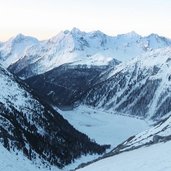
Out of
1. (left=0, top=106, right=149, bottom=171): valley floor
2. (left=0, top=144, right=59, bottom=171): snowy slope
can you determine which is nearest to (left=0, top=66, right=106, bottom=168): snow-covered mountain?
(left=0, top=144, right=59, bottom=171): snowy slope

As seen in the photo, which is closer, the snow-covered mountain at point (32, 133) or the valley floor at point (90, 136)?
the valley floor at point (90, 136)

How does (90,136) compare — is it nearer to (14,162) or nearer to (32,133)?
Answer: (32,133)

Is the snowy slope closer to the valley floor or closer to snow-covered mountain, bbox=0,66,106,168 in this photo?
the valley floor

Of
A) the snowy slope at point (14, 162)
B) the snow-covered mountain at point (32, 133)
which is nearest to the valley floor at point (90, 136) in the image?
the snowy slope at point (14, 162)

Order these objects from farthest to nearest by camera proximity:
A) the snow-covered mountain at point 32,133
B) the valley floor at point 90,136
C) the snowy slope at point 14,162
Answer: the snow-covered mountain at point 32,133 → the valley floor at point 90,136 → the snowy slope at point 14,162

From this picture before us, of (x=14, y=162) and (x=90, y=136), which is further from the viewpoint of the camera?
(x=90, y=136)

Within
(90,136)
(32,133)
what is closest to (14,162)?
(32,133)

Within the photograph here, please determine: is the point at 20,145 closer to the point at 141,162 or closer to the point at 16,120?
the point at 16,120

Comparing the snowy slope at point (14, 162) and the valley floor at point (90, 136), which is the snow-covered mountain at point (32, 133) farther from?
the valley floor at point (90, 136)

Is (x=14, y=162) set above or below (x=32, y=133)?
above
